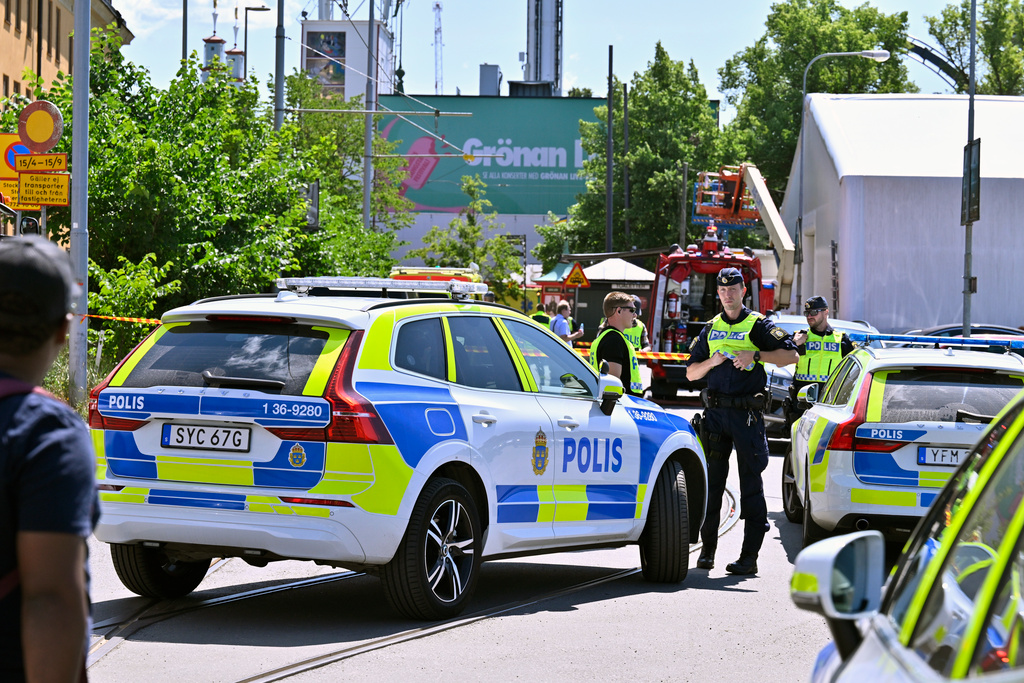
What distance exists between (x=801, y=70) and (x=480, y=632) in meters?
58.6

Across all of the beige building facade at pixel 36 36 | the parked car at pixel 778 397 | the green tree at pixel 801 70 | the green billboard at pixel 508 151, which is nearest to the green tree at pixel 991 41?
the green tree at pixel 801 70

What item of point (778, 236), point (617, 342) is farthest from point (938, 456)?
point (778, 236)

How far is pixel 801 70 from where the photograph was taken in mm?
62156

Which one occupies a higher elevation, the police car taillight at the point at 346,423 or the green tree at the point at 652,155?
the green tree at the point at 652,155

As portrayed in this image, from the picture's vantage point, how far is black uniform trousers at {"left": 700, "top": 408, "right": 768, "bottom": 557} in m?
8.65

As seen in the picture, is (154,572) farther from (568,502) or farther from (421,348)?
(568,502)

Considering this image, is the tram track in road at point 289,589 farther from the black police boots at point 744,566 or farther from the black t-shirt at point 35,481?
the black t-shirt at point 35,481

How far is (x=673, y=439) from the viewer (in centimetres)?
838

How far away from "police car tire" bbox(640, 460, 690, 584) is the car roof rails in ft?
5.22

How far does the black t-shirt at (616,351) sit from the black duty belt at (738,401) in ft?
6.84

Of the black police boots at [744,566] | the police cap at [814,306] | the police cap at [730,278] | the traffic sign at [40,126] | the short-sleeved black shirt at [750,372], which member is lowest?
the black police boots at [744,566]

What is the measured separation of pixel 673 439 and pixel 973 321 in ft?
96.4

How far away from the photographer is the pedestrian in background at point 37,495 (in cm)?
235

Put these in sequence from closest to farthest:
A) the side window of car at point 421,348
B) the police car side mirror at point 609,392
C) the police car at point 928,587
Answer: the police car at point 928,587 < the side window of car at point 421,348 < the police car side mirror at point 609,392
